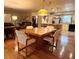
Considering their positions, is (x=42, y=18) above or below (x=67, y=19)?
above

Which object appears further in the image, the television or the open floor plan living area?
the television

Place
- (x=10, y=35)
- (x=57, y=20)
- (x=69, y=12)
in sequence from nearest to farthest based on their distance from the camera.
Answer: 1. (x=10, y=35)
2. (x=69, y=12)
3. (x=57, y=20)

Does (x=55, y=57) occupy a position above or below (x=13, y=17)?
below

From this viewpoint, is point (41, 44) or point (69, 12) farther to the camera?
point (69, 12)

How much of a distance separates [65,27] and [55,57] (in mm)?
7680

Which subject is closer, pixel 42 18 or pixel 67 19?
A: pixel 67 19

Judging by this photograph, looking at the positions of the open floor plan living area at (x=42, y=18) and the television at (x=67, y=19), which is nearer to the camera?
the open floor plan living area at (x=42, y=18)
